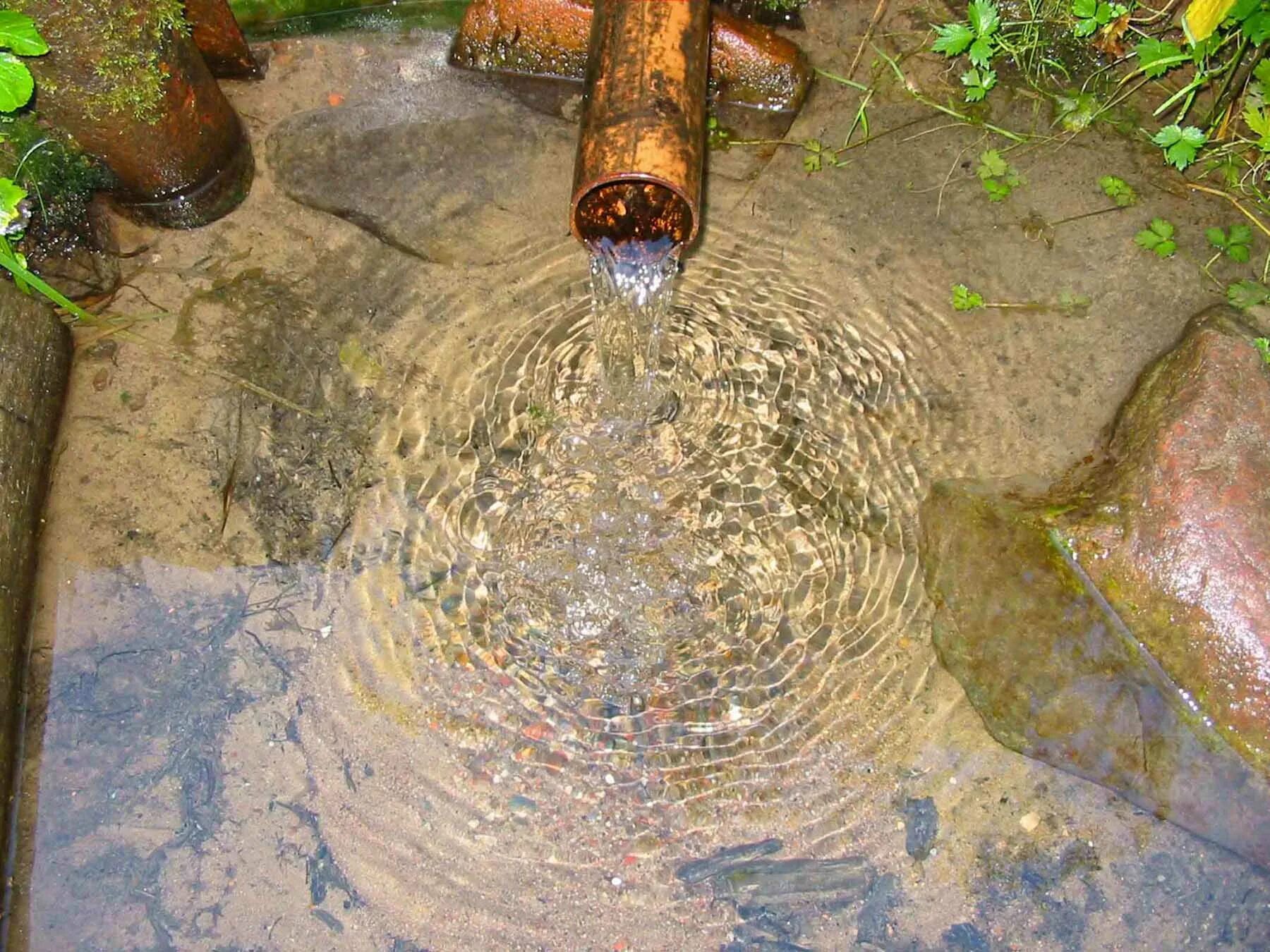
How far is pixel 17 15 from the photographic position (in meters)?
2.53

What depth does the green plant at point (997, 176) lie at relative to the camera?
11.4 ft

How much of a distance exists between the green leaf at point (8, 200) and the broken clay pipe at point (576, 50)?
156 centimetres

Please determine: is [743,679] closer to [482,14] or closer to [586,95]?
[586,95]

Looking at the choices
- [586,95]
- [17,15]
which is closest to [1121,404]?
[586,95]

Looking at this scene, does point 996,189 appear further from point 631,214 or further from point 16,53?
point 16,53

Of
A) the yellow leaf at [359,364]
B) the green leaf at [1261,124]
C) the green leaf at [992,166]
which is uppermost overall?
the green leaf at [1261,124]

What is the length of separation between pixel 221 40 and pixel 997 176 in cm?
272

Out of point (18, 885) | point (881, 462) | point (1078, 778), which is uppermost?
point (881, 462)

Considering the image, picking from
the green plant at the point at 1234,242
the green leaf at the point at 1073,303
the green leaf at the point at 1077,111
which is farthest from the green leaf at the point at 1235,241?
the green leaf at the point at 1077,111

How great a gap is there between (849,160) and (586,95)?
1.27m

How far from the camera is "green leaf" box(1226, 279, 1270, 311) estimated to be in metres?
3.15

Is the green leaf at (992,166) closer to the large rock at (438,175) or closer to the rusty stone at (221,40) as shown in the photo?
the large rock at (438,175)

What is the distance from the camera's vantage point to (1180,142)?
10.8ft

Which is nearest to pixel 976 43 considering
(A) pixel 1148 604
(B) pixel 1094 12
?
(B) pixel 1094 12
